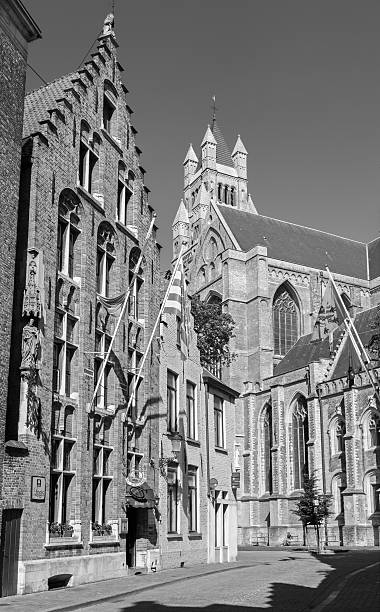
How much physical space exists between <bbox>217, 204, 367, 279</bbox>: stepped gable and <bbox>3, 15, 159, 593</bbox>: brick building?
148 ft

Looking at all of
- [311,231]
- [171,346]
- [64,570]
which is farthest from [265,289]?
[64,570]

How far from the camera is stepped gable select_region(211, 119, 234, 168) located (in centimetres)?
10369

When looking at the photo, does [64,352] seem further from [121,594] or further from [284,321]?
[284,321]

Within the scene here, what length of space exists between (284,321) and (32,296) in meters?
50.7

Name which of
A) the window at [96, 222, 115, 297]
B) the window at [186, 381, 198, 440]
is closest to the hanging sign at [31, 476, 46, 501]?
the window at [96, 222, 115, 297]

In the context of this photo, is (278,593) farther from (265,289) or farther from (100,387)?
(265,289)

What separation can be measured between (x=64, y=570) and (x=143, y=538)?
5225 millimetres

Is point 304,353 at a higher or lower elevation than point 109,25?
lower

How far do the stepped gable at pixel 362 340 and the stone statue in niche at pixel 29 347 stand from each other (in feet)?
117

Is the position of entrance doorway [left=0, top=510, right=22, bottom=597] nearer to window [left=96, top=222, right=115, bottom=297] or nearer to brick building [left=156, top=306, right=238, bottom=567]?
window [left=96, top=222, right=115, bottom=297]

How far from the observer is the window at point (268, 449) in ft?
187

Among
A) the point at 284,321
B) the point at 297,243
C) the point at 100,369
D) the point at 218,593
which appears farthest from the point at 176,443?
the point at 297,243

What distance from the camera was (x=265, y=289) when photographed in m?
63.1

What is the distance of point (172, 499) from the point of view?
77.7 ft
